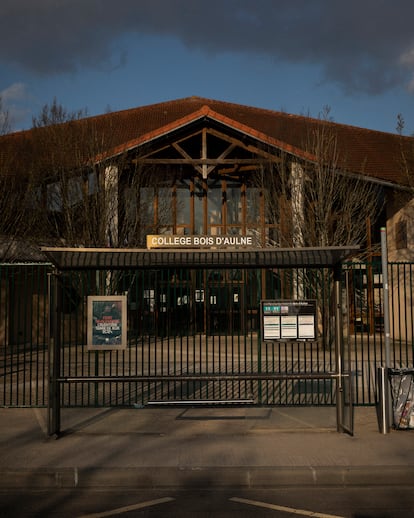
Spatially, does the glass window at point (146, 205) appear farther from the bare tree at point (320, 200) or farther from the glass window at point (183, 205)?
the bare tree at point (320, 200)

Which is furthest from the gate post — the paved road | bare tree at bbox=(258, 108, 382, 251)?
bare tree at bbox=(258, 108, 382, 251)

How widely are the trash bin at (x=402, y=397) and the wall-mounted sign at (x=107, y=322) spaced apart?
392 cm

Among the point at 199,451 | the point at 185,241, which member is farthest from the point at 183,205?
the point at 199,451

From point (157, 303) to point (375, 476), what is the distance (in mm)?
4469

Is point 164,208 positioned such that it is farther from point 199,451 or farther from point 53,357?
point 199,451

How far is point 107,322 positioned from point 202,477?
3073 millimetres

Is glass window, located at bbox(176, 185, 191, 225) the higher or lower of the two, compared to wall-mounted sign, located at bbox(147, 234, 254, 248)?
higher

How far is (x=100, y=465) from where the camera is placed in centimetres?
681

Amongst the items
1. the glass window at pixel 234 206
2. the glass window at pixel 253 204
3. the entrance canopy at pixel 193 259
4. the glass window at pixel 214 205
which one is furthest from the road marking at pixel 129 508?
the glass window at pixel 214 205

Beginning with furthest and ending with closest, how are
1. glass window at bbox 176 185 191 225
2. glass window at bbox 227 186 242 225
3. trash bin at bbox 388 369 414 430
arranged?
glass window at bbox 227 186 242 225
glass window at bbox 176 185 191 225
trash bin at bbox 388 369 414 430

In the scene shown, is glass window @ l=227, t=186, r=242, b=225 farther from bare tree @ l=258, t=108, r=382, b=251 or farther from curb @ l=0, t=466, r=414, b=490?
curb @ l=0, t=466, r=414, b=490

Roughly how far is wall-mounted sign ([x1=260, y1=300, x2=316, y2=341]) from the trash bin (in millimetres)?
1310

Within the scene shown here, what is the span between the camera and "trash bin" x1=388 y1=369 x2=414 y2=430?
8266 millimetres

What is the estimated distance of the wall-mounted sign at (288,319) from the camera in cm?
890
